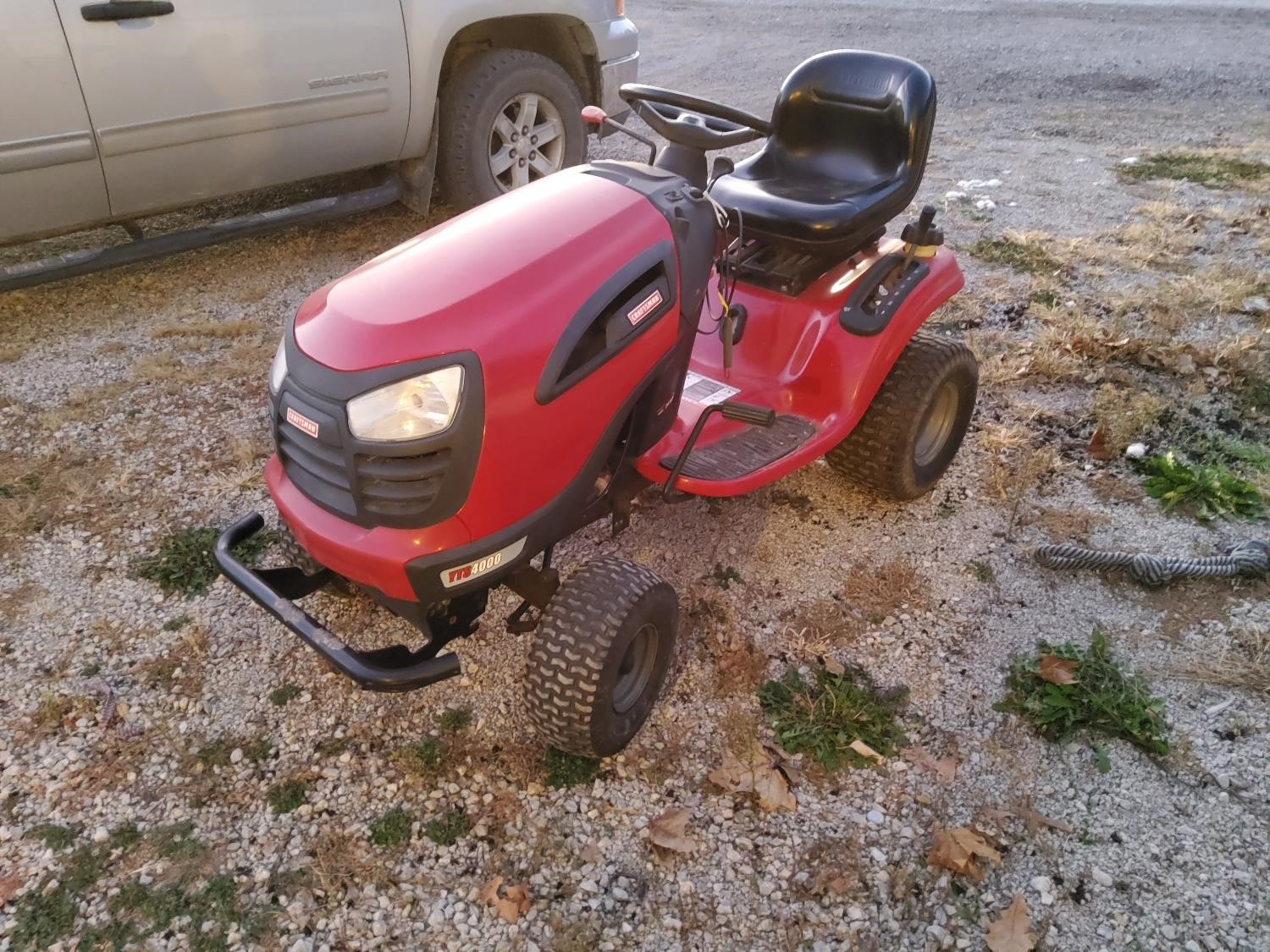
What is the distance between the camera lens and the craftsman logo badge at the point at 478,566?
6.33 ft

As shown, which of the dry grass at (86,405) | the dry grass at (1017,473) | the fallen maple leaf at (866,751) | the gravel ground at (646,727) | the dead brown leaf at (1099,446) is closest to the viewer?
the gravel ground at (646,727)

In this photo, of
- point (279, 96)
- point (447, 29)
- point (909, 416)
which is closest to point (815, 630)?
point (909, 416)

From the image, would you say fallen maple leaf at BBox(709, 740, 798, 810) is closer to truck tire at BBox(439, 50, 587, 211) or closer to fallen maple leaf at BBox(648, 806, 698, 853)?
fallen maple leaf at BBox(648, 806, 698, 853)

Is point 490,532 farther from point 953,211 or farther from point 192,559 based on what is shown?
point 953,211

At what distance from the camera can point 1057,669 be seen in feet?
8.43

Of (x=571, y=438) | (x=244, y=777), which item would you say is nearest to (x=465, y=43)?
(x=571, y=438)

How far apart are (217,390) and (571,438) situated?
2313 millimetres

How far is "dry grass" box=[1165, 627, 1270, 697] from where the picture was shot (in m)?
2.56

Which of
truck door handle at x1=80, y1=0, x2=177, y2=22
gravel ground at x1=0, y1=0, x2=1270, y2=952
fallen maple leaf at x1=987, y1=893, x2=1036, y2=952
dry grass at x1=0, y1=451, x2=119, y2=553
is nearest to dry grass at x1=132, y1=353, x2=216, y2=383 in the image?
gravel ground at x1=0, y1=0, x2=1270, y2=952

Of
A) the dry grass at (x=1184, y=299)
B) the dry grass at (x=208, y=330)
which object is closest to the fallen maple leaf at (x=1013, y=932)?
the dry grass at (x=1184, y=299)

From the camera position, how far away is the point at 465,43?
4.94 m

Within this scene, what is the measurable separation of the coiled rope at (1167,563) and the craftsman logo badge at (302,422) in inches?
87.9

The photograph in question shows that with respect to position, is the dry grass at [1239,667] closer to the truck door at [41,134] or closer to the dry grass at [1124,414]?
the dry grass at [1124,414]

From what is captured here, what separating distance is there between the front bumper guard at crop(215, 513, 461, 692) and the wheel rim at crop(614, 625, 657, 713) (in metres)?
0.47
